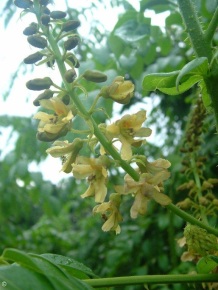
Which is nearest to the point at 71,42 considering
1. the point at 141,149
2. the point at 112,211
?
the point at 112,211

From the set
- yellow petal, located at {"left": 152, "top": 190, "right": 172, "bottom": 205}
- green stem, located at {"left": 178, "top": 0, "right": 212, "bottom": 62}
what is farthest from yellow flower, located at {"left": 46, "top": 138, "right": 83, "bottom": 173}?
green stem, located at {"left": 178, "top": 0, "right": 212, "bottom": 62}

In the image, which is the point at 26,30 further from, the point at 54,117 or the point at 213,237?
the point at 213,237

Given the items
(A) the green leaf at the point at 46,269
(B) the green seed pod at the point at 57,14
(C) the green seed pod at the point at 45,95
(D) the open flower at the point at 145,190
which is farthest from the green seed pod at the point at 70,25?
(A) the green leaf at the point at 46,269

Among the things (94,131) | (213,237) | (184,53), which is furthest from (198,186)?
(184,53)

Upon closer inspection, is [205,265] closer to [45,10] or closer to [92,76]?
[92,76]

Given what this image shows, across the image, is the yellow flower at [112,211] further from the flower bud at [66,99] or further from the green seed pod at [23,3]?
the green seed pod at [23,3]
